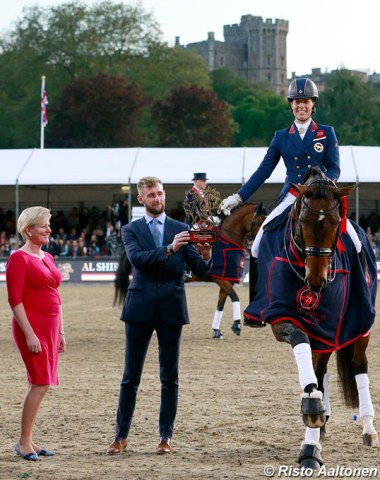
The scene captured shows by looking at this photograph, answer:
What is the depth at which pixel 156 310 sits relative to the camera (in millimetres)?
7504

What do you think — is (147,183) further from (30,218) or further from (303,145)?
(303,145)

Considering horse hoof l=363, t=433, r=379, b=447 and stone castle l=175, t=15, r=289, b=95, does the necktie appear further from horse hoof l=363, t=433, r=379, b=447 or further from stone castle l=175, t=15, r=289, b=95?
stone castle l=175, t=15, r=289, b=95

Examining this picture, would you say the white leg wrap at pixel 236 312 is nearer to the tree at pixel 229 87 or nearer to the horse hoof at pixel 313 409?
the horse hoof at pixel 313 409

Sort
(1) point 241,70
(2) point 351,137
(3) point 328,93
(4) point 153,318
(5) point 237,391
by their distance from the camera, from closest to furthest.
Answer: (4) point 153,318 < (5) point 237,391 < (2) point 351,137 < (3) point 328,93 < (1) point 241,70

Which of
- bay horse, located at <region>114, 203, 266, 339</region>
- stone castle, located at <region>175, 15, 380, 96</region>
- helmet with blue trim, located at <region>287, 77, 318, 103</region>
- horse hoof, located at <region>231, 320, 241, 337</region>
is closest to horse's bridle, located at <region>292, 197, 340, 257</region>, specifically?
helmet with blue trim, located at <region>287, 77, 318, 103</region>

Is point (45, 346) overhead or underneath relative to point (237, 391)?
overhead

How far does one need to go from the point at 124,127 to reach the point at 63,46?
7896 millimetres

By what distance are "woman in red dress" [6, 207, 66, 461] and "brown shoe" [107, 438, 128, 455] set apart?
432mm

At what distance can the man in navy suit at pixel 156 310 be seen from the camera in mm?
7469

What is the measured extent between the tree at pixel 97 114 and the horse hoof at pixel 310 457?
57666 mm

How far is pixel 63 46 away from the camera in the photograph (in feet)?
227

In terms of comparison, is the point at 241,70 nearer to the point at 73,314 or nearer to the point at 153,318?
the point at 73,314

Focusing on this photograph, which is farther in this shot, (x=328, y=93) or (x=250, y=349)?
Answer: (x=328, y=93)

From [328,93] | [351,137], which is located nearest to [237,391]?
[351,137]
